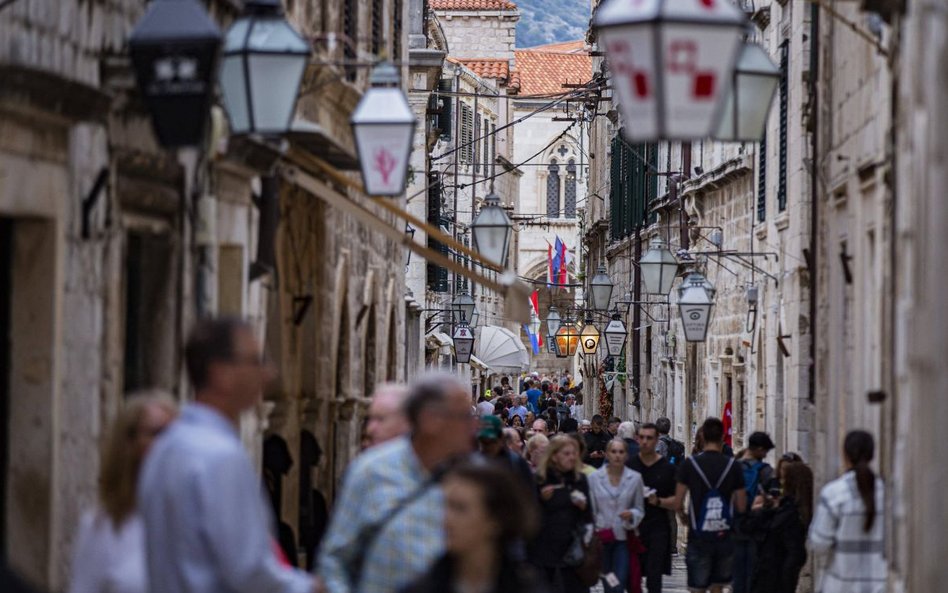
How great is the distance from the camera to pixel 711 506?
14.6m

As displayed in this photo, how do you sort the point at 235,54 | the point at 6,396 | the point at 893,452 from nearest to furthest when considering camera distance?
the point at 6,396
the point at 235,54
the point at 893,452

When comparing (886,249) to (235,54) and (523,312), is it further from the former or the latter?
(235,54)

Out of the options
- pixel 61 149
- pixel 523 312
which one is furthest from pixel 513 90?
pixel 61 149

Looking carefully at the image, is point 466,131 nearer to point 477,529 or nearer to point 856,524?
point 856,524

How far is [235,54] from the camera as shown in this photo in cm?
982

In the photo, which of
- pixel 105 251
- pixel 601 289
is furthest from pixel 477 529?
pixel 601 289

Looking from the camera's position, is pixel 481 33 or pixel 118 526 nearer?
pixel 118 526

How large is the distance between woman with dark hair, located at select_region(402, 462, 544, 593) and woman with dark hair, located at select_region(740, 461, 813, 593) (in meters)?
9.09

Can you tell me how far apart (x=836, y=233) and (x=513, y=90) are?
170 ft

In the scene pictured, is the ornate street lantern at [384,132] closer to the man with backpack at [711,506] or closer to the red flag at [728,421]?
the man with backpack at [711,506]

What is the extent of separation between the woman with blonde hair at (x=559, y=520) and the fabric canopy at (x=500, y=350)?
3279 centimetres

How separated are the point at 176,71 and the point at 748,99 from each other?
3.34 meters

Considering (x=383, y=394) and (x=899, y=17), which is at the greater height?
(x=899, y=17)

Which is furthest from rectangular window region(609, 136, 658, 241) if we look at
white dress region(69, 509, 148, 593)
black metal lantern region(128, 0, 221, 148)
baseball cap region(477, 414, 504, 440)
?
white dress region(69, 509, 148, 593)
